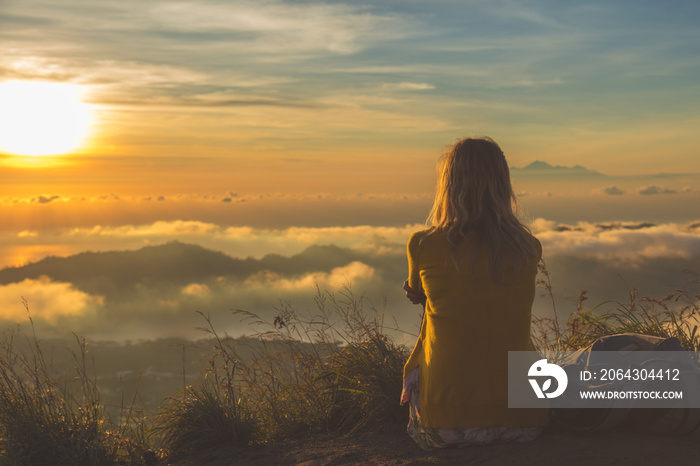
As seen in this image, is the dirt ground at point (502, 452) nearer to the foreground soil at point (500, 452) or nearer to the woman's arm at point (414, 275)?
the foreground soil at point (500, 452)

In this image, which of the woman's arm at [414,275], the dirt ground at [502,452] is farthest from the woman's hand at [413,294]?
the dirt ground at [502,452]

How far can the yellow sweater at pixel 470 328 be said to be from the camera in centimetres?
342

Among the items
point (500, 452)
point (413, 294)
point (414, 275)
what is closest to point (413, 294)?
point (413, 294)

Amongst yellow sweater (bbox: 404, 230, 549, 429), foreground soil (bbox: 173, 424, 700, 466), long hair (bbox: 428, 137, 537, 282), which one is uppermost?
long hair (bbox: 428, 137, 537, 282)

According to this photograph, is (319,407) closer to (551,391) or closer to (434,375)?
(434,375)

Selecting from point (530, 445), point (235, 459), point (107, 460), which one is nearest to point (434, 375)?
point (530, 445)

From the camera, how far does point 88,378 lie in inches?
191

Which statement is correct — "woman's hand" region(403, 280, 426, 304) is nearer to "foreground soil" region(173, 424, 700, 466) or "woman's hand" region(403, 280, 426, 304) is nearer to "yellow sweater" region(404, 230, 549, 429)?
"yellow sweater" region(404, 230, 549, 429)

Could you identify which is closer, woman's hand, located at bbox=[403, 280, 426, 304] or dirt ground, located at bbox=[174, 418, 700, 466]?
dirt ground, located at bbox=[174, 418, 700, 466]

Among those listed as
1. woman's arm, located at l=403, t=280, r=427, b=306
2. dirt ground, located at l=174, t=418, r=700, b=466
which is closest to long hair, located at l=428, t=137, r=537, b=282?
woman's arm, located at l=403, t=280, r=427, b=306

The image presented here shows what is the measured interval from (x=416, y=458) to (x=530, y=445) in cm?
74

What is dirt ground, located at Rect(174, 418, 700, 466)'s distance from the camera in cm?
338

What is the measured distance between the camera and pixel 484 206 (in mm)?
3449

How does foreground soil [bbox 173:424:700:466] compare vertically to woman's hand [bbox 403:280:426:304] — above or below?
below
